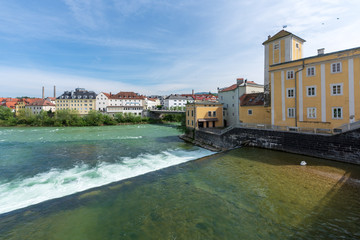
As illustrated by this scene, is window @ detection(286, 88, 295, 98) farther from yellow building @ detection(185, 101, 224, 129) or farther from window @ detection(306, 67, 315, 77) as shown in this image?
yellow building @ detection(185, 101, 224, 129)

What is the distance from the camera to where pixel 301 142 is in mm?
13133

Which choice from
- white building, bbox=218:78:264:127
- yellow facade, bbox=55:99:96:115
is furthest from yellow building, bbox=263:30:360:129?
yellow facade, bbox=55:99:96:115

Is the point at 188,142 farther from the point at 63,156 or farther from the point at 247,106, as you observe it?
the point at 63,156

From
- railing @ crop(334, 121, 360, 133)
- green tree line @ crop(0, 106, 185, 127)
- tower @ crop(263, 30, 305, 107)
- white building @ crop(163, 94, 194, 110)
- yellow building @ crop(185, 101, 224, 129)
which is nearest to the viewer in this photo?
railing @ crop(334, 121, 360, 133)

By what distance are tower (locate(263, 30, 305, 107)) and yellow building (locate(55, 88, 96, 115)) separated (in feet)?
225

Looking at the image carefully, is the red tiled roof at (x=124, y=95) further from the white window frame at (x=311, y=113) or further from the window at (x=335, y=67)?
the window at (x=335, y=67)

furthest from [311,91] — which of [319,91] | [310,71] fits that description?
[310,71]

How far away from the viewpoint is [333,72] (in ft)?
43.3

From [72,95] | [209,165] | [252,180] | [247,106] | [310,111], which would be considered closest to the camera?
[252,180]

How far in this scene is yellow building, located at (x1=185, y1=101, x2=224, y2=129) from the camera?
85.0 feet

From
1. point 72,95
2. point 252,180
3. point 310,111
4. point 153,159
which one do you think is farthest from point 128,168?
point 72,95

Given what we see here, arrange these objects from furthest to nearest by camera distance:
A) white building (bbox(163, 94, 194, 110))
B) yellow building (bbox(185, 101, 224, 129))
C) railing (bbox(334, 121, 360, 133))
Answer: white building (bbox(163, 94, 194, 110)) < yellow building (bbox(185, 101, 224, 129)) < railing (bbox(334, 121, 360, 133))

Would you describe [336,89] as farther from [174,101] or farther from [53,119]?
[174,101]

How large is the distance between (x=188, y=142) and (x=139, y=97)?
5694cm
